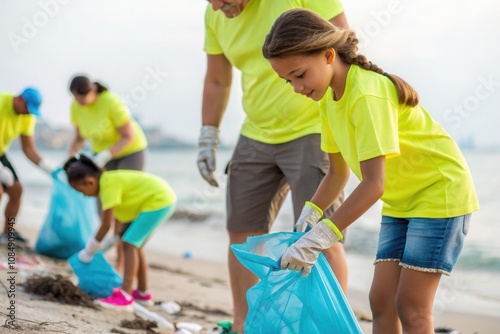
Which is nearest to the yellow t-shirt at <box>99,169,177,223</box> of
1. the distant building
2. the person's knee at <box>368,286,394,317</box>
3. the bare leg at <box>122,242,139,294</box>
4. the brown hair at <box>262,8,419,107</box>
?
the bare leg at <box>122,242,139,294</box>

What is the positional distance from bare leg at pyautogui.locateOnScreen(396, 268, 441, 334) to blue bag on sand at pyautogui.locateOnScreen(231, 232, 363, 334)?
192 millimetres

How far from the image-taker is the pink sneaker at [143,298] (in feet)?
15.2

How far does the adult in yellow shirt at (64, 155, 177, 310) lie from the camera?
176 inches

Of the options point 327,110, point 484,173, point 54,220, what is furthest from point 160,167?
point 327,110

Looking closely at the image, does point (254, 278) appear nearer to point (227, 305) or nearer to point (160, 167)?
point (227, 305)

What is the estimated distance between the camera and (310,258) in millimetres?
2514

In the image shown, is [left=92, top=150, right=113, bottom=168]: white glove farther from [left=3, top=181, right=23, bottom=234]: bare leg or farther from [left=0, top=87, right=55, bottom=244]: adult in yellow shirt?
[left=3, top=181, right=23, bottom=234]: bare leg

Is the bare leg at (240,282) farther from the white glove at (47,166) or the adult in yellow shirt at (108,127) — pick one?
the white glove at (47,166)

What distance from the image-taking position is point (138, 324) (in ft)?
12.3

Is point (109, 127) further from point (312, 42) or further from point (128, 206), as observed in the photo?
point (312, 42)

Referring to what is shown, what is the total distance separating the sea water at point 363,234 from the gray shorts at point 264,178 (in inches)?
81.2

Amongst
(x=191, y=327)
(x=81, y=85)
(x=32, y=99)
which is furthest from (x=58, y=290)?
(x=32, y=99)

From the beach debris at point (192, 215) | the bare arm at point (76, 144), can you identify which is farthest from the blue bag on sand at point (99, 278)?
the beach debris at point (192, 215)

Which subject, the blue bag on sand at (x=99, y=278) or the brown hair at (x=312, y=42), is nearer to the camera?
the brown hair at (x=312, y=42)
